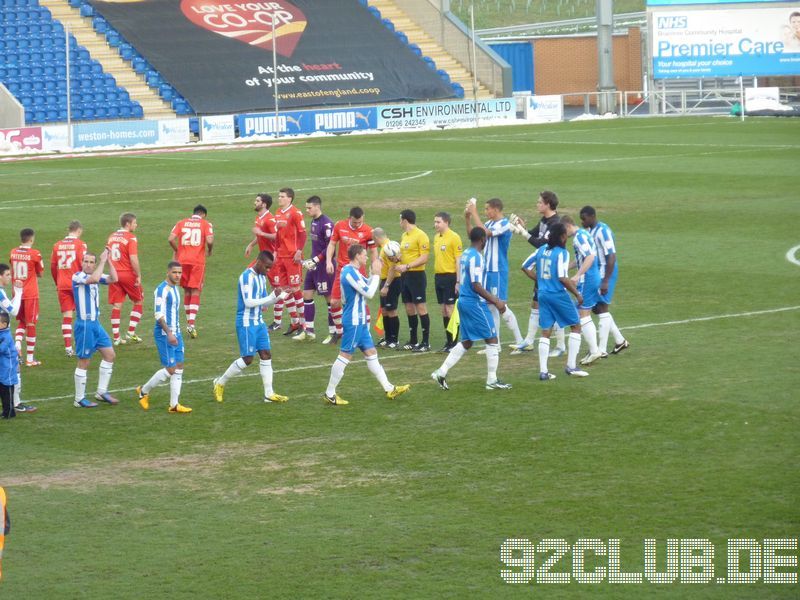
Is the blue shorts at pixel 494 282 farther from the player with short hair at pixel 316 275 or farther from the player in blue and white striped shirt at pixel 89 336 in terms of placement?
the player in blue and white striped shirt at pixel 89 336

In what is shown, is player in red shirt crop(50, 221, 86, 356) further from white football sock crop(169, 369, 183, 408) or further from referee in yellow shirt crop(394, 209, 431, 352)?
referee in yellow shirt crop(394, 209, 431, 352)

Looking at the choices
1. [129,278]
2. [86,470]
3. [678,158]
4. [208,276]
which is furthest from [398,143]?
[86,470]

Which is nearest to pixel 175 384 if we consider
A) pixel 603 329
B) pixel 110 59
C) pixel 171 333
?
pixel 171 333

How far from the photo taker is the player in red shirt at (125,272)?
1886 centimetres

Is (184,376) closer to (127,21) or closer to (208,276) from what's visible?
(208,276)

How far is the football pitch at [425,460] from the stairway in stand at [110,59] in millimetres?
31185

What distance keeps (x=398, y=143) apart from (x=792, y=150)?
14.5 meters

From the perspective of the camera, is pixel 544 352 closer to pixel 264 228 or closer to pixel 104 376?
pixel 104 376

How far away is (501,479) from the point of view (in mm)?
12031

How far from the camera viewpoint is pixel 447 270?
1794cm

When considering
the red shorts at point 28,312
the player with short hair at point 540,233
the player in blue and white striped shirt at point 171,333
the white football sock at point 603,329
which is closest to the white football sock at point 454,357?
the player with short hair at point 540,233

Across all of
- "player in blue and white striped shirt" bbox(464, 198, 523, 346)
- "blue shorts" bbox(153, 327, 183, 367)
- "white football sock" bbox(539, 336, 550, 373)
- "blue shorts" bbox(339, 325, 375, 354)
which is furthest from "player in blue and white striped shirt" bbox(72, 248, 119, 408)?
"white football sock" bbox(539, 336, 550, 373)

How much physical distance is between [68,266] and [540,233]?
21.0ft

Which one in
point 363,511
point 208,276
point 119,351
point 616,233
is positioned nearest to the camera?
point 363,511
